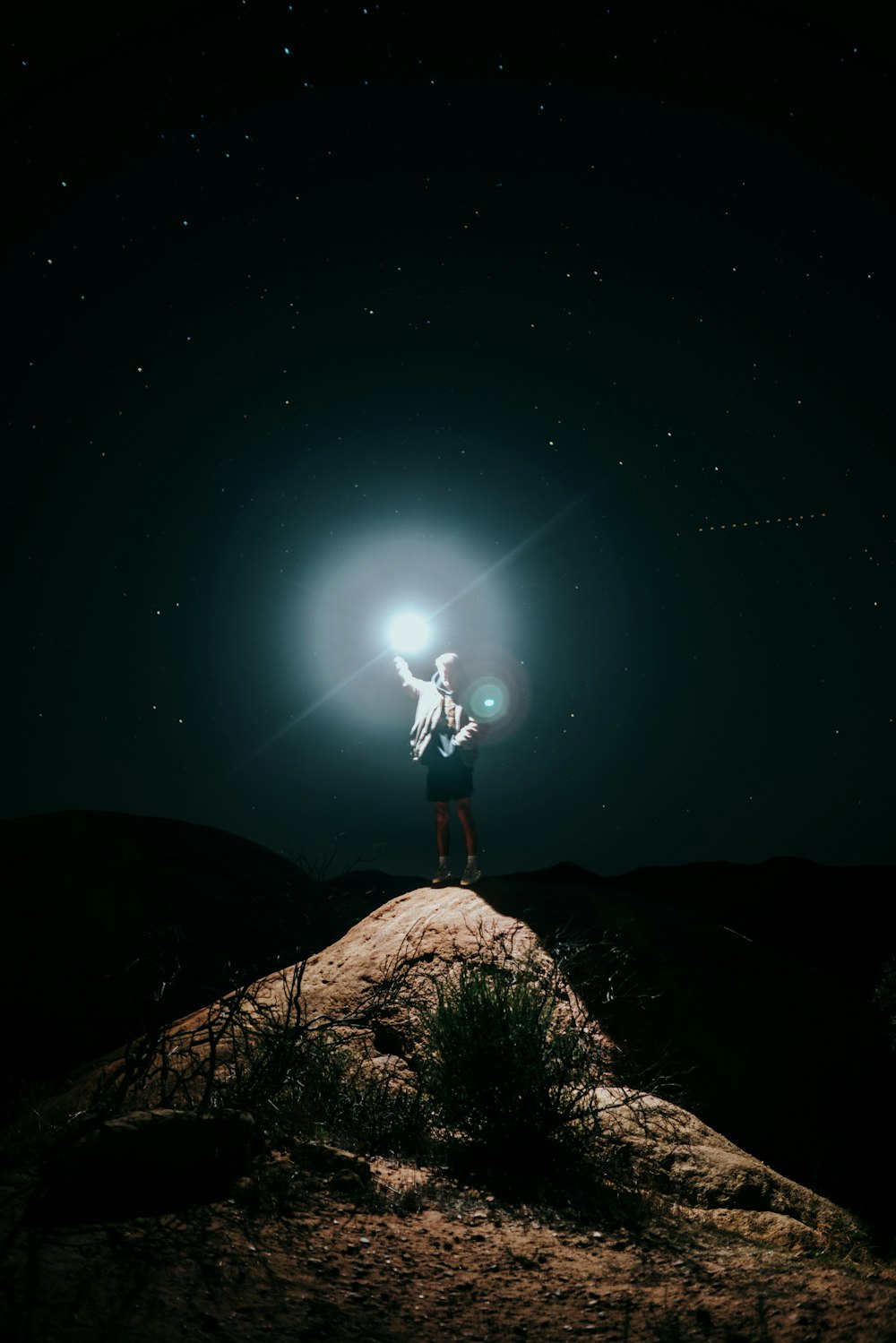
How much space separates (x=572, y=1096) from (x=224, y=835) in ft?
42.8

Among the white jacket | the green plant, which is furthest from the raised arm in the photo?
the green plant

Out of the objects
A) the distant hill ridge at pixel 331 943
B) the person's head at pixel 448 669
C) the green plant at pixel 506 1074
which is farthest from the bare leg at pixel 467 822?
the green plant at pixel 506 1074

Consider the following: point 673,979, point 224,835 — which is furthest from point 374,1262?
point 224,835

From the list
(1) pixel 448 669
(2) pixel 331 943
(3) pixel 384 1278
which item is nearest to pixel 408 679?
(1) pixel 448 669

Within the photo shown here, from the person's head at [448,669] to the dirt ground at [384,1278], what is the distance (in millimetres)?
6399

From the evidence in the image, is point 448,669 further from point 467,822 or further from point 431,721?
point 467,822

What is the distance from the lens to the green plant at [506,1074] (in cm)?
409

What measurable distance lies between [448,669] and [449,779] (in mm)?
1342

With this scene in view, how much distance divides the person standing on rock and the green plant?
4217mm

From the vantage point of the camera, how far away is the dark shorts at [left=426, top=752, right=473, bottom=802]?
357 inches

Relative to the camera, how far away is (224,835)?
16203mm

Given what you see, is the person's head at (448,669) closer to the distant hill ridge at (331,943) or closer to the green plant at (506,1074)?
the distant hill ridge at (331,943)

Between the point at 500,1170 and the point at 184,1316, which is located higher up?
the point at 500,1170

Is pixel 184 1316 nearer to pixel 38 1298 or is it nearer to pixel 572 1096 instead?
pixel 38 1298
